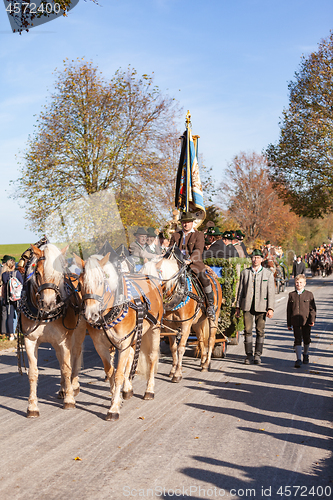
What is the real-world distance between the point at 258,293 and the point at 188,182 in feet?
9.78

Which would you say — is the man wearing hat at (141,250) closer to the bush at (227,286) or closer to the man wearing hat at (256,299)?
the bush at (227,286)

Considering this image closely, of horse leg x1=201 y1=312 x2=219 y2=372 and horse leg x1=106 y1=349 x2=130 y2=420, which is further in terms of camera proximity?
horse leg x1=201 y1=312 x2=219 y2=372

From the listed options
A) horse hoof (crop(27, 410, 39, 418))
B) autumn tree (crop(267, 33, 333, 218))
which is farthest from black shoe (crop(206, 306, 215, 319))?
autumn tree (crop(267, 33, 333, 218))

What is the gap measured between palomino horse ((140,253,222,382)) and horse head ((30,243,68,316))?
154 centimetres

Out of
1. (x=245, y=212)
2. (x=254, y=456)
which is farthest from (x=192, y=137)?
(x=245, y=212)

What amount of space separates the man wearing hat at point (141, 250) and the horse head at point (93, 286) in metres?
1.87

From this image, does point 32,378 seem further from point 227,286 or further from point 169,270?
point 227,286

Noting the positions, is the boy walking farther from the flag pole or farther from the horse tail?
the horse tail

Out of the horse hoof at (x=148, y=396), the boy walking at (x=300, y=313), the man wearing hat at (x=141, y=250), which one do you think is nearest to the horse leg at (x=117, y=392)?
the horse hoof at (x=148, y=396)

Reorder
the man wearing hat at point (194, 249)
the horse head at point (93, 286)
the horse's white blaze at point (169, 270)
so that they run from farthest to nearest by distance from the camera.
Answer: the man wearing hat at point (194, 249) → the horse's white blaze at point (169, 270) → the horse head at point (93, 286)

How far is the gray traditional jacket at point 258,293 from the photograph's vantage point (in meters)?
9.07

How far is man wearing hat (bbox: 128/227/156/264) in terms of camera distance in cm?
755

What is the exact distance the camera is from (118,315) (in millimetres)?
5789

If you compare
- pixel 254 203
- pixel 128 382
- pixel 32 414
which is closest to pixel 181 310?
pixel 128 382
